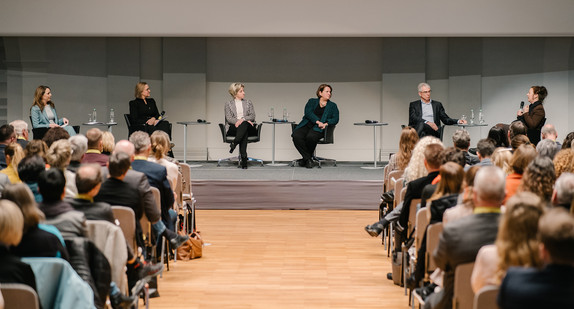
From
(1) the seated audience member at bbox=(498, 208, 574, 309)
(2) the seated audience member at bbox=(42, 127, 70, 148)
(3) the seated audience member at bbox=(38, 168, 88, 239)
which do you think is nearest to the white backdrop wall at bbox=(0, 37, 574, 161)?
(2) the seated audience member at bbox=(42, 127, 70, 148)

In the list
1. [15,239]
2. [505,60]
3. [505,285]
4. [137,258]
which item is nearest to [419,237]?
[137,258]

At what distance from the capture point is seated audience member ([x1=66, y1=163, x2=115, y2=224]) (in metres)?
4.25

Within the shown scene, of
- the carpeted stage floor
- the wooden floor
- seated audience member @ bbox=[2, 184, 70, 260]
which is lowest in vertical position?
the wooden floor

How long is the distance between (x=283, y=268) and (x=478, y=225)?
3236 millimetres

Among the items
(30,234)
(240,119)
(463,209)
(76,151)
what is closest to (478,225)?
(463,209)

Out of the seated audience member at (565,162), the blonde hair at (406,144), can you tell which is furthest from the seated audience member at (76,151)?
the seated audience member at (565,162)

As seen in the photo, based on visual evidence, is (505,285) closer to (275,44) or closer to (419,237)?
(419,237)

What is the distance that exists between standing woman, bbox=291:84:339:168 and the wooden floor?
2.69 metres

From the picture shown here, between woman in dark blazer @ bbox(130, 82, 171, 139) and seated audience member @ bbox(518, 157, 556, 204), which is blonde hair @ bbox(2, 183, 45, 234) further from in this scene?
woman in dark blazer @ bbox(130, 82, 171, 139)

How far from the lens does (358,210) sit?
9961 millimetres

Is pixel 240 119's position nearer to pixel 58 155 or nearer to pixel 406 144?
pixel 406 144

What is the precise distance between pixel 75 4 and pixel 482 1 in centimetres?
642

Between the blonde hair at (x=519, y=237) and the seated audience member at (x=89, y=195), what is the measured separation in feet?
7.61

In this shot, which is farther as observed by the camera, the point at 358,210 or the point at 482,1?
the point at 482,1
